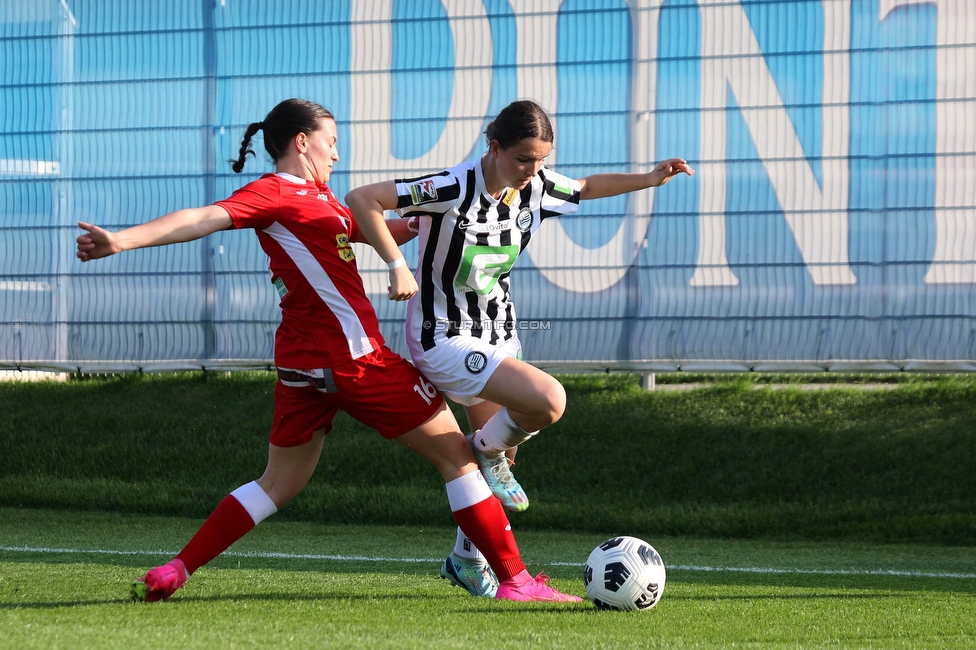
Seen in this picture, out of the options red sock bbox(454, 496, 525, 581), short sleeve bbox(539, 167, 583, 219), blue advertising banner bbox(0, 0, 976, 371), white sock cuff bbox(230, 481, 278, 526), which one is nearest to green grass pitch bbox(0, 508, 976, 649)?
red sock bbox(454, 496, 525, 581)

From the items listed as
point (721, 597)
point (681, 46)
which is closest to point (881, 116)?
point (681, 46)

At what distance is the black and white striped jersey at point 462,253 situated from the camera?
336cm

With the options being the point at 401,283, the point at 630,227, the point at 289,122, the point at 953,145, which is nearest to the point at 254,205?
the point at 289,122

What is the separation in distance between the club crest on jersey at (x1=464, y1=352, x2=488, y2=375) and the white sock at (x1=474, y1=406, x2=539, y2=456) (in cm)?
15

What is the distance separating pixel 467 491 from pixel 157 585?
964mm

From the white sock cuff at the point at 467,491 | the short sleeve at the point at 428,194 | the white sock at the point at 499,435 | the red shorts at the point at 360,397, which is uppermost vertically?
the short sleeve at the point at 428,194

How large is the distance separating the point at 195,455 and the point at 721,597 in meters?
4.21

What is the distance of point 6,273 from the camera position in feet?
24.7

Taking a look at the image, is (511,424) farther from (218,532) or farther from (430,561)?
(430,561)

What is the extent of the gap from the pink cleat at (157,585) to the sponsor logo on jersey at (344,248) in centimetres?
108

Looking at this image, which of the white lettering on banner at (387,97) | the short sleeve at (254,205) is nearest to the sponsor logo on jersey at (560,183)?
the short sleeve at (254,205)

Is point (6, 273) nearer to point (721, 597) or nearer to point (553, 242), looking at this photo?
point (553, 242)

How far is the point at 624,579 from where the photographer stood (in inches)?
127

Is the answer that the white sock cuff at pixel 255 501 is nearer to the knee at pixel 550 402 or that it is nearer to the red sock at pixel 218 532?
the red sock at pixel 218 532
